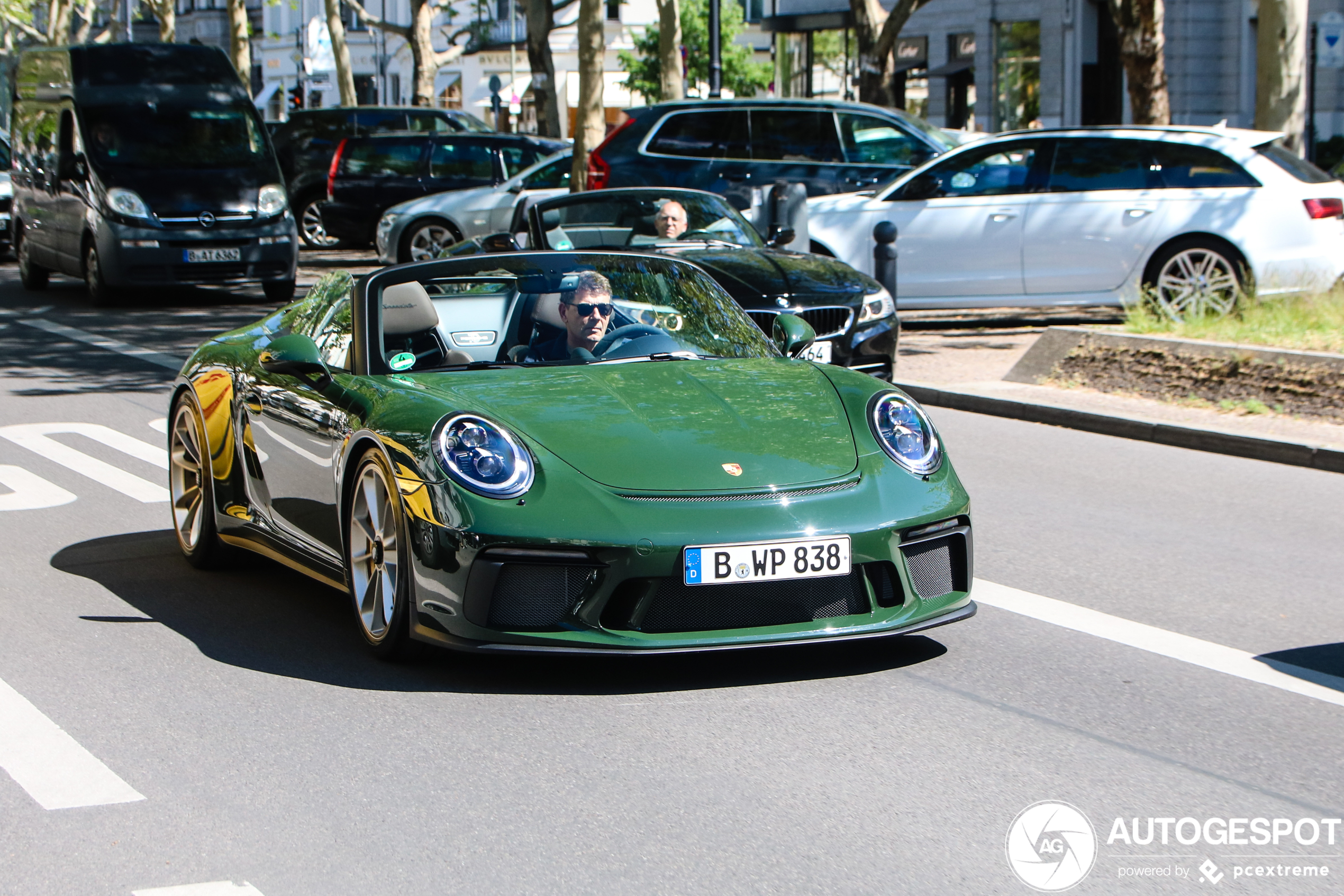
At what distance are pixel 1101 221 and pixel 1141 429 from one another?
452 centimetres

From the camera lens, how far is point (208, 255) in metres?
17.5

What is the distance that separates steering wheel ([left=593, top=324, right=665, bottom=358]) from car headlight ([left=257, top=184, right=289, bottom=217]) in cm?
1243

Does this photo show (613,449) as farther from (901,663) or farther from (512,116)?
(512,116)

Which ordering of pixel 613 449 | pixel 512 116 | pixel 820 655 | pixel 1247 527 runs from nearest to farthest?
1. pixel 613 449
2. pixel 820 655
3. pixel 1247 527
4. pixel 512 116

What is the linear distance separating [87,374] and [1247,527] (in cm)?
868

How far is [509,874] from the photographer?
378 centimetres

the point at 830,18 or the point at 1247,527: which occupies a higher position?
the point at 830,18

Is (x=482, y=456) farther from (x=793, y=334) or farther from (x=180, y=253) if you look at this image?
(x=180, y=253)

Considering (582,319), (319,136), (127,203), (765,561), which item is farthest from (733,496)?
(319,136)

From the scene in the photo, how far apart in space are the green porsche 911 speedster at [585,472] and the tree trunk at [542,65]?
2613 cm

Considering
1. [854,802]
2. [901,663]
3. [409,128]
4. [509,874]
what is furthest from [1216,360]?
[409,128]

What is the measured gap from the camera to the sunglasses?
244 inches

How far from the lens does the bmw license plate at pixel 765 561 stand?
4.90 m

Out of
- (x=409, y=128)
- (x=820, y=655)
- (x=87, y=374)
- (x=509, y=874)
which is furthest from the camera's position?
(x=409, y=128)
